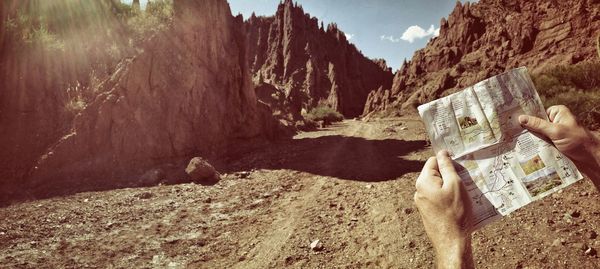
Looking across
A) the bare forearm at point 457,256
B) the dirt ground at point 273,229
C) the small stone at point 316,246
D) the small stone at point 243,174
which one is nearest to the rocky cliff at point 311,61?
the small stone at point 243,174

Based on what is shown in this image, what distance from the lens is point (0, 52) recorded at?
9070 millimetres

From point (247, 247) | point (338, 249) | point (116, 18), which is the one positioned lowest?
point (338, 249)

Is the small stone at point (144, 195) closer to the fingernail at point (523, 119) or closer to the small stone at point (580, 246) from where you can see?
the fingernail at point (523, 119)

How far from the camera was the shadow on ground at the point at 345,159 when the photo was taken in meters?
9.90

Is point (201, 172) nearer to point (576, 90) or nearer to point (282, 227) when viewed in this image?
point (282, 227)

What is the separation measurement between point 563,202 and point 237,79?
12908mm

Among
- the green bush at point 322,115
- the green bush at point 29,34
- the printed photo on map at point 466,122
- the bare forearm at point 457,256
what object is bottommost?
the bare forearm at point 457,256

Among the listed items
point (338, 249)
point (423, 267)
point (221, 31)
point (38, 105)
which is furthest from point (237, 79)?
point (423, 267)

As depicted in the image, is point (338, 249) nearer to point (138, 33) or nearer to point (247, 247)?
point (247, 247)

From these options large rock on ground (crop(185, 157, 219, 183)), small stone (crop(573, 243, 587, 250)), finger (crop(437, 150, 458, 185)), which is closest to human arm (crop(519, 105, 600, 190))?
finger (crop(437, 150, 458, 185))

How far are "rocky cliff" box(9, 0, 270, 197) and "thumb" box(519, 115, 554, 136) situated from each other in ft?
30.1

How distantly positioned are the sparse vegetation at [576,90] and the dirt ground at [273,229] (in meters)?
6.46

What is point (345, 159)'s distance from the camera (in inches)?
478

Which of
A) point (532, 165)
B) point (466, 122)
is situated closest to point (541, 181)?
point (532, 165)
